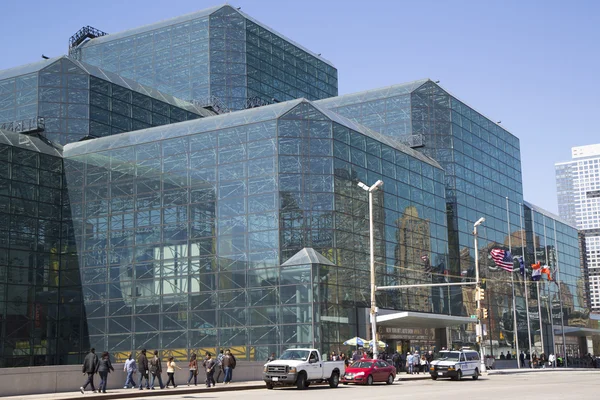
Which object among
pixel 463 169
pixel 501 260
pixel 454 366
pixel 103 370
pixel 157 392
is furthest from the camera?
pixel 463 169

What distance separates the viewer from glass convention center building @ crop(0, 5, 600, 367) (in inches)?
2391

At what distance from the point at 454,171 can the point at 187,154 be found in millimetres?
33863

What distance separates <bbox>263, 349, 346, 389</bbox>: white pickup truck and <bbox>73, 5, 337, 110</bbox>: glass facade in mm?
56690

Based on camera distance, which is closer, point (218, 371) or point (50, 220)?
point (218, 371)

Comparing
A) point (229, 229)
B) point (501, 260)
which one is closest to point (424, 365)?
point (501, 260)

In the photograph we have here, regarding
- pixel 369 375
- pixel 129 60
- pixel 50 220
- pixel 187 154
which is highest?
pixel 129 60

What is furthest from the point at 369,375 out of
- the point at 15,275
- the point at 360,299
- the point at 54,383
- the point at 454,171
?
the point at 454,171

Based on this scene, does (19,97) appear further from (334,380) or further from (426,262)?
(334,380)

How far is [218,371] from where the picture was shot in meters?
43.6

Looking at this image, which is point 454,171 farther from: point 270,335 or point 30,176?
point 30,176

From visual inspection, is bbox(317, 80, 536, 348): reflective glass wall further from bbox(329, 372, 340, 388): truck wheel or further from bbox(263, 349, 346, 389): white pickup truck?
bbox(263, 349, 346, 389): white pickup truck

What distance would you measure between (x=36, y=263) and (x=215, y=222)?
56.4 ft

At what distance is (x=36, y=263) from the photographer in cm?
6812

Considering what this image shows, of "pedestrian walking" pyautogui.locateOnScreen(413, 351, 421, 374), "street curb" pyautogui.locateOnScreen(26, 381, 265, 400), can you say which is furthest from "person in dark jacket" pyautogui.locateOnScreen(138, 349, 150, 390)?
"pedestrian walking" pyautogui.locateOnScreen(413, 351, 421, 374)
